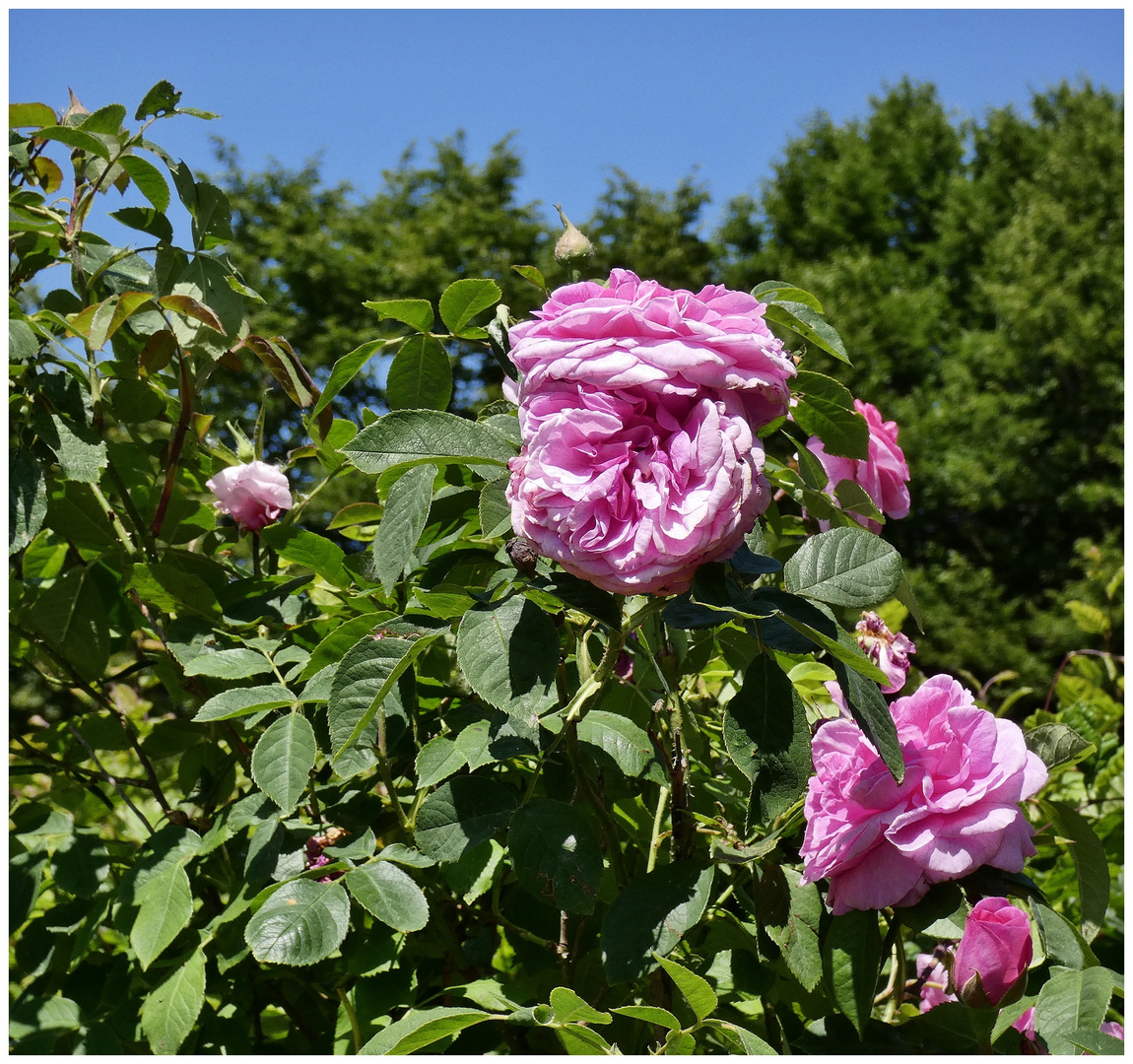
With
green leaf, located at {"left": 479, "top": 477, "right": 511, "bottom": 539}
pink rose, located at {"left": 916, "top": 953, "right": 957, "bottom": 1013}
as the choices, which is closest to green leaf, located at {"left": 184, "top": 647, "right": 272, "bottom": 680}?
green leaf, located at {"left": 479, "top": 477, "right": 511, "bottom": 539}

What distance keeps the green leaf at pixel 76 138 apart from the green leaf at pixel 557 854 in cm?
63

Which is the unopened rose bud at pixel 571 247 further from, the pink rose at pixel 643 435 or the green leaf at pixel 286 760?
the green leaf at pixel 286 760

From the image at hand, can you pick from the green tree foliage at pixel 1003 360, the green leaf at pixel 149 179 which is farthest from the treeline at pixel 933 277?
the green leaf at pixel 149 179

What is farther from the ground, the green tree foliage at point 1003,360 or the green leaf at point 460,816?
the green tree foliage at point 1003,360

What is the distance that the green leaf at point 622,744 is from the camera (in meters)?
0.66

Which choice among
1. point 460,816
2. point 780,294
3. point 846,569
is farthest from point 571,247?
point 460,816

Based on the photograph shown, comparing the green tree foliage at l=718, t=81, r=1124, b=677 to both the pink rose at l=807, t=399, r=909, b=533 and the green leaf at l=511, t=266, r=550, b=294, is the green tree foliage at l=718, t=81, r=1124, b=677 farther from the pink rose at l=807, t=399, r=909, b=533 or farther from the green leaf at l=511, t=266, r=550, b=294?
the green leaf at l=511, t=266, r=550, b=294

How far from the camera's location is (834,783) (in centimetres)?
56

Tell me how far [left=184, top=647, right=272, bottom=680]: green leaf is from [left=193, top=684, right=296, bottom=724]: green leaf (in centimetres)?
2

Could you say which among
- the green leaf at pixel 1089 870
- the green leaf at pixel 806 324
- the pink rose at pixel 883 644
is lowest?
the green leaf at pixel 1089 870

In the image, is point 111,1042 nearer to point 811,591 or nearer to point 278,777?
point 278,777

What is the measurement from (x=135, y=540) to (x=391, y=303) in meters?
0.40

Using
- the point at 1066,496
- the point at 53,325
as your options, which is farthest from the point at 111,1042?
the point at 1066,496

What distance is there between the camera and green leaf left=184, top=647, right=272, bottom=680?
717 millimetres
